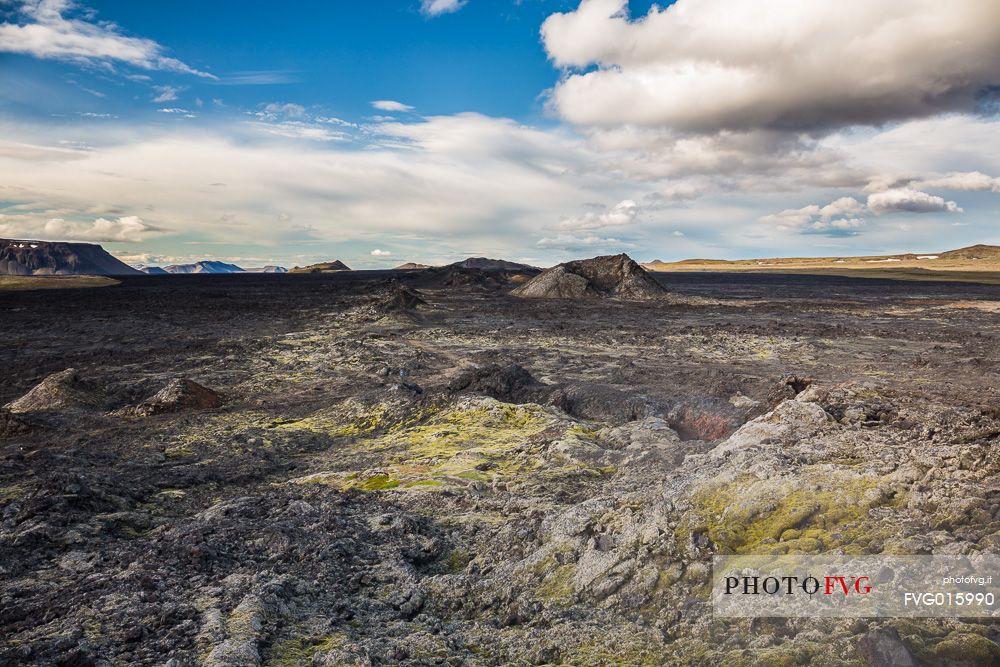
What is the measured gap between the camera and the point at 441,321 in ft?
104

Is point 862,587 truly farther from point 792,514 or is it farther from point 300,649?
point 300,649

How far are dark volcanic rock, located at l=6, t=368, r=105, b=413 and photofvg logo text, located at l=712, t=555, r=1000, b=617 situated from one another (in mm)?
14318

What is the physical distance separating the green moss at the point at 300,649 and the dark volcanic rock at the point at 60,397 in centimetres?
1175

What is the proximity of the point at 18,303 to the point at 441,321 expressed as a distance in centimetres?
3551

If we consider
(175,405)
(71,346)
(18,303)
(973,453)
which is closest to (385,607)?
(973,453)

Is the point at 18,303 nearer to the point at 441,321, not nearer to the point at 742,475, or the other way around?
the point at 441,321

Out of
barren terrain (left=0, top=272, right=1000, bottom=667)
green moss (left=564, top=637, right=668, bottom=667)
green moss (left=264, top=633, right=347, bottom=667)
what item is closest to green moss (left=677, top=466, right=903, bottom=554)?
barren terrain (left=0, top=272, right=1000, bottom=667)

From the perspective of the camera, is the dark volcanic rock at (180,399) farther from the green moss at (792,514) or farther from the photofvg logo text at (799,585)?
the photofvg logo text at (799,585)

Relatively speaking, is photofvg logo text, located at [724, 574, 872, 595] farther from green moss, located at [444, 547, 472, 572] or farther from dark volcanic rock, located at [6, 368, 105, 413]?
dark volcanic rock, located at [6, 368, 105, 413]

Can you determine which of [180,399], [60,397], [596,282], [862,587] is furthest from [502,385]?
[596,282]

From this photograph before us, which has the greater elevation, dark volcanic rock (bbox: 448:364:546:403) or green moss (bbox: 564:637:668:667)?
dark volcanic rock (bbox: 448:364:546:403)

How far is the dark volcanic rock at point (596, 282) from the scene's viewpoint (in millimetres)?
47906

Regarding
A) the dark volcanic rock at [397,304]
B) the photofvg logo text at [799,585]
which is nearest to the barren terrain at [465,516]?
the photofvg logo text at [799,585]

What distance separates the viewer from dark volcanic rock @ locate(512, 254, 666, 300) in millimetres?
47906
